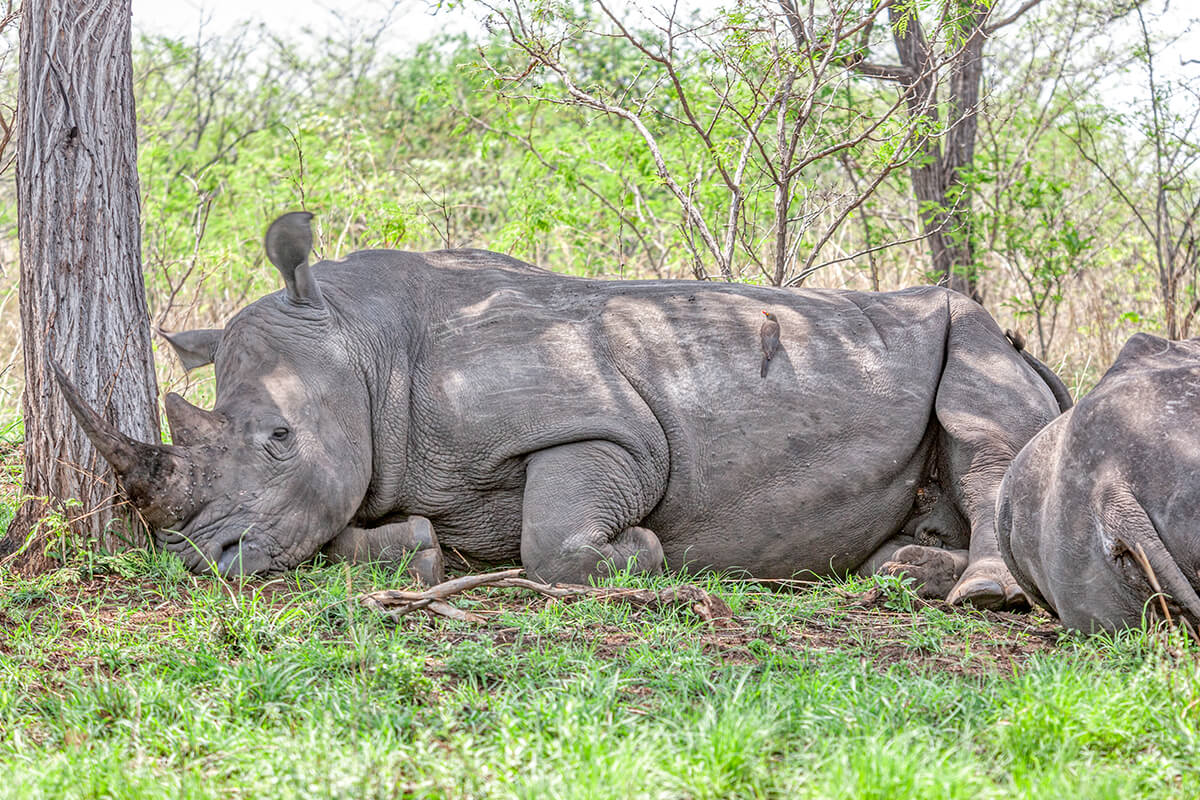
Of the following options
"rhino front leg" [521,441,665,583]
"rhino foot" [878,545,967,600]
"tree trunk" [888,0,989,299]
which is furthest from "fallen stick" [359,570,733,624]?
"tree trunk" [888,0,989,299]

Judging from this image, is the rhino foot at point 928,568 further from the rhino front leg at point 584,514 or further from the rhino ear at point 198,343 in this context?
the rhino ear at point 198,343

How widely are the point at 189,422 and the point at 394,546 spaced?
2.99 feet

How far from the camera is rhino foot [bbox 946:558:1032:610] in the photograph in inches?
188

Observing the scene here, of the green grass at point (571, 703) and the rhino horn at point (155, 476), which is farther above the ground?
the rhino horn at point (155, 476)

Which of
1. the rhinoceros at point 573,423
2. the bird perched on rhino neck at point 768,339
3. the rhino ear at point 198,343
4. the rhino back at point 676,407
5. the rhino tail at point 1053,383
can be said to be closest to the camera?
the rhinoceros at point 573,423

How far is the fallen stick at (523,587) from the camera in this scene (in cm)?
424

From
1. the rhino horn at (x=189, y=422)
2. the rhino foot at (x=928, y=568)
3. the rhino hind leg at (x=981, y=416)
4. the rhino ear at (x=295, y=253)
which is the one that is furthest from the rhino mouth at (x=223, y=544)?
the rhino hind leg at (x=981, y=416)

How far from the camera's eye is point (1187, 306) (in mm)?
10117

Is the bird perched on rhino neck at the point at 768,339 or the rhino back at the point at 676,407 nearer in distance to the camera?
the rhino back at the point at 676,407

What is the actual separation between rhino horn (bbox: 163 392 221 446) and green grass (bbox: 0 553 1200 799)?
0.68m

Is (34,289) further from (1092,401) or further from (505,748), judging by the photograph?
(1092,401)

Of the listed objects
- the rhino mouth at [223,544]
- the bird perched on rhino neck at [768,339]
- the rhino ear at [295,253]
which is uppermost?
the rhino ear at [295,253]

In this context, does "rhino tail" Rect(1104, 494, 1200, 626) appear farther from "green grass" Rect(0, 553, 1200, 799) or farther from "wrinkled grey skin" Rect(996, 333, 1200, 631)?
"green grass" Rect(0, 553, 1200, 799)

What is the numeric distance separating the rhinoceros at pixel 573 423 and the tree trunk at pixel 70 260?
1.28ft
